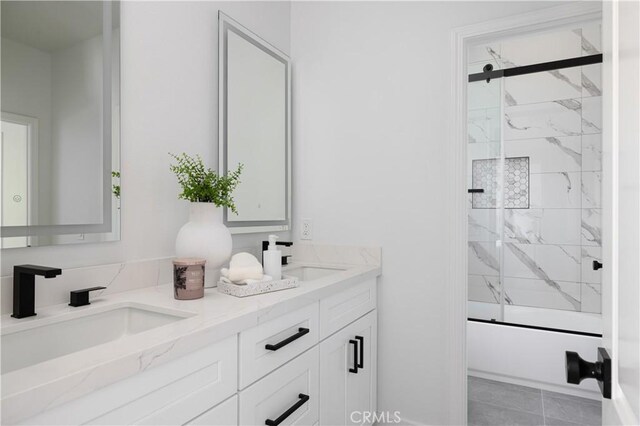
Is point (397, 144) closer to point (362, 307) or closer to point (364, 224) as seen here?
point (364, 224)

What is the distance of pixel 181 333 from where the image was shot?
0.84 m

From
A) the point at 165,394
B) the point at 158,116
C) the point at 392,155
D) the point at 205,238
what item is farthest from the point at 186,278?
the point at 392,155

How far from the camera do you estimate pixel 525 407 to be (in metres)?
2.21

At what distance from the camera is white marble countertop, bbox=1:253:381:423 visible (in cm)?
59

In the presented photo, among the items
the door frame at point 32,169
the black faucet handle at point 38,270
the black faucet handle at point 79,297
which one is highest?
the door frame at point 32,169

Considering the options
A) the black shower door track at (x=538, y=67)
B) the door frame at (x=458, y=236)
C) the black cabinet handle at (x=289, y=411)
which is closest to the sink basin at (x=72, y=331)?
the black cabinet handle at (x=289, y=411)

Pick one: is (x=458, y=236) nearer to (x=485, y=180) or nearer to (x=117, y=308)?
(x=117, y=308)

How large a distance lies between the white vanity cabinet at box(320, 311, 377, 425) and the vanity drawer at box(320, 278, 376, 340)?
3 centimetres

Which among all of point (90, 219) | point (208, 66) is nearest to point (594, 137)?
point (208, 66)

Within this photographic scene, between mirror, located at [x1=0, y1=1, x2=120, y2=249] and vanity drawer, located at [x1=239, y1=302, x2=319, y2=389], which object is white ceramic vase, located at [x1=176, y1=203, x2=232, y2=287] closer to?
mirror, located at [x1=0, y1=1, x2=120, y2=249]

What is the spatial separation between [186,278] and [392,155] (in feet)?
4.02

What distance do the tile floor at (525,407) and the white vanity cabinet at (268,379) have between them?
29.1 inches

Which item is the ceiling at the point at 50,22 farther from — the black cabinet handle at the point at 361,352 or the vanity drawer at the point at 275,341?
the black cabinet handle at the point at 361,352

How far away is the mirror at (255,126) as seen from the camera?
5.69ft
